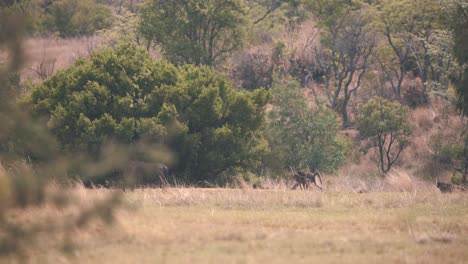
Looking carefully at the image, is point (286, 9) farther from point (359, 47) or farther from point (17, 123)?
point (17, 123)

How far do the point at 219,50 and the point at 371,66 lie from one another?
13.6 meters

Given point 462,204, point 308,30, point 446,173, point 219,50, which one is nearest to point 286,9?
point 308,30

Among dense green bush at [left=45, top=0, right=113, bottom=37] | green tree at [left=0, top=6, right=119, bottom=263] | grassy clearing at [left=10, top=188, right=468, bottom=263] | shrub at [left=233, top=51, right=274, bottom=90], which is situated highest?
green tree at [left=0, top=6, right=119, bottom=263]

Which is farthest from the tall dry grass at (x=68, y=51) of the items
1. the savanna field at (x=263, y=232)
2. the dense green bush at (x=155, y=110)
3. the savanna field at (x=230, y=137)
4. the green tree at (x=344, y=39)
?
the savanna field at (x=263, y=232)

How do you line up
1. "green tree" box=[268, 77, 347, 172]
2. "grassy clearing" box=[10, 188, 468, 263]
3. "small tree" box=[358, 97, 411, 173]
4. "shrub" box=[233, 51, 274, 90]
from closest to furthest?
"grassy clearing" box=[10, 188, 468, 263] < "green tree" box=[268, 77, 347, 172] < "small tree" box=[358, 97, 411, 173] < "shrub" box=[233, 51, 274, 90]

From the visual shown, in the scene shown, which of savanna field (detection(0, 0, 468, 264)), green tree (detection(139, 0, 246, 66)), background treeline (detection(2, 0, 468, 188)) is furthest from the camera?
green tree (detection(139, 0, 246, 66))

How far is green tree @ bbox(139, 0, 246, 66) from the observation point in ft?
145

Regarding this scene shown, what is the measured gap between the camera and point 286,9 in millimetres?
64750

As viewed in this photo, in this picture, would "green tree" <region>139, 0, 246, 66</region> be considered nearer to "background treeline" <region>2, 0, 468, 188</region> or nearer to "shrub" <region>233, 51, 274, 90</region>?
"background treeline" <region>2, 0, 468, 188</region>

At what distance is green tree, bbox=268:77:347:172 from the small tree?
463 cm

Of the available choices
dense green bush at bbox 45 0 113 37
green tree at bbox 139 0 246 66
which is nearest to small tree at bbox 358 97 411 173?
green tree at bbox 139 0 246 66

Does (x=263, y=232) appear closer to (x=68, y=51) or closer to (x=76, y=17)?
(x=68, y=51)

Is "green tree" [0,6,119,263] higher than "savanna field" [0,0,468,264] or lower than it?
higher

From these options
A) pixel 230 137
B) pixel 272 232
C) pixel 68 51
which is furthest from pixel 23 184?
pixel 68 51
